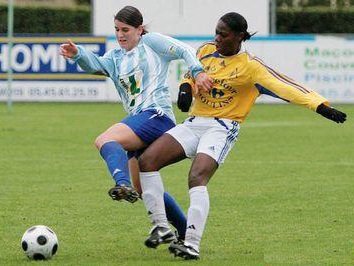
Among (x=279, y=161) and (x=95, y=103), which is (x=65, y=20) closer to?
(x=95, y=103)

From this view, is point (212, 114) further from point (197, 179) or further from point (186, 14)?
point (186, 14)

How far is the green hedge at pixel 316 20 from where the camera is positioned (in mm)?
40281

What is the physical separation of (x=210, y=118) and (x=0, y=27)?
29040 millimetres

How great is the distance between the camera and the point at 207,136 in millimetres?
8734

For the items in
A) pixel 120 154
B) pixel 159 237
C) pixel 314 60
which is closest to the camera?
pixel 120 154

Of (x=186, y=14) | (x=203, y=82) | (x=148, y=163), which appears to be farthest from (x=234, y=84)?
(x=186, y=14)

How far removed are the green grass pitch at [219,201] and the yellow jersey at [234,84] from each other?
1105 millimetres

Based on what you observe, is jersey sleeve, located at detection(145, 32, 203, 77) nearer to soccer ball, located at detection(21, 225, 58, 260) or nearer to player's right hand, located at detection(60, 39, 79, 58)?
player's right hand, located at detection(60, 39, 79, 58)

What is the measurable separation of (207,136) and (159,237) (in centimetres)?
87

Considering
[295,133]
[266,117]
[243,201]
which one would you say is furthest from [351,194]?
[266,117]

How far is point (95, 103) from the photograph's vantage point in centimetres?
3002

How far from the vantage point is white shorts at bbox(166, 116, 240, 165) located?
866 centimetres

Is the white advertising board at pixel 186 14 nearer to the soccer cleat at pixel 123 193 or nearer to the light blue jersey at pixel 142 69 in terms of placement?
the light blue jersey at pixel 142 69

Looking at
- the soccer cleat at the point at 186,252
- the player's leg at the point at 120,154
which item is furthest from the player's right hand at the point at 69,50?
the soccer cleat at the point at 186,252
